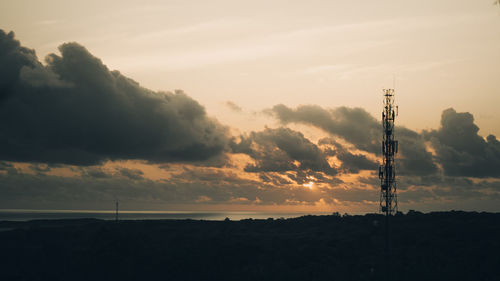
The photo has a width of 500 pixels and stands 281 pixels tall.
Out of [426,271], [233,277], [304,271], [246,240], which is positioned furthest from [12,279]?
[426,271]

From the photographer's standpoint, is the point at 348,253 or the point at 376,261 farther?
the point at 348,253

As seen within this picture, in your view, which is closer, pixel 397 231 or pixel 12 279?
pixel 12 279

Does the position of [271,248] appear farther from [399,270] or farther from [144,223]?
[144,223]

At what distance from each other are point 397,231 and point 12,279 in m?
67.0

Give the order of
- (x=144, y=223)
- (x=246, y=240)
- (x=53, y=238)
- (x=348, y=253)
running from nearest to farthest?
1. (x=348, y=253)
2. (x=246, y=240)
3. (x=53, y=238)
4. (x=144, y=223)

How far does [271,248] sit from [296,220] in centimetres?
5876

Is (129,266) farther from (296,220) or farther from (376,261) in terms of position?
(296,220)

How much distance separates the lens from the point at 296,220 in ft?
457

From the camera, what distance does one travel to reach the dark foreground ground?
59.6 metres

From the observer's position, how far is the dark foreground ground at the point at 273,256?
5956 centimetres

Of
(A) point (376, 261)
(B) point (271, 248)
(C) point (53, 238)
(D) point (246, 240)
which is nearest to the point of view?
(A) point (376, 261)

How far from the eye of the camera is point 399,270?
56.8 metres

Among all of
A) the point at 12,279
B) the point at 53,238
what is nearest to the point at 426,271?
the point at 12,279

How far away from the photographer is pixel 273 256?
73125mm
